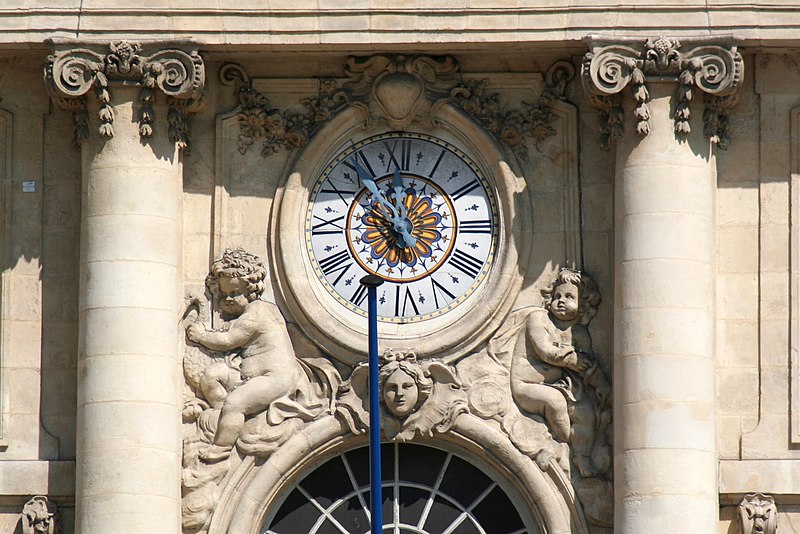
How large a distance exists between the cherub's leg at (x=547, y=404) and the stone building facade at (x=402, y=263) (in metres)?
0.04

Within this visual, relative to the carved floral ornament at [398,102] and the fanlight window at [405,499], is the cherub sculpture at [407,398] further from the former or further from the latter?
the carved floral ornament at [398,102]

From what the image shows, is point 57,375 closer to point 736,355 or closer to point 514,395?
point 514,395

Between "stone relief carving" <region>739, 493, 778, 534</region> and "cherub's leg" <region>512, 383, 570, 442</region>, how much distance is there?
1.98 meters

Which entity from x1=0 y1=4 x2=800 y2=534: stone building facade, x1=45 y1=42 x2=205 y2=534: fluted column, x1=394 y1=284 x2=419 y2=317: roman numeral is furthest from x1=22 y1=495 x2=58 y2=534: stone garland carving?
x1=394 y1=284 x2=419 y2=317: roman numeral

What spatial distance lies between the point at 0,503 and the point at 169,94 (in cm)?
457

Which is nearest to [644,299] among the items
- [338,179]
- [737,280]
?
[737,280]

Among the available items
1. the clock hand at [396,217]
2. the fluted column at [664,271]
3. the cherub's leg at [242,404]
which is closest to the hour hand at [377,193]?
the clock hand at [396,217]

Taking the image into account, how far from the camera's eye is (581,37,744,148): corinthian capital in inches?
1121

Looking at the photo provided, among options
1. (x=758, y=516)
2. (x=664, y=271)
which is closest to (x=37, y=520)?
(x=664, y=271)

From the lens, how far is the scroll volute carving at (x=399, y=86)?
2938 centimetres

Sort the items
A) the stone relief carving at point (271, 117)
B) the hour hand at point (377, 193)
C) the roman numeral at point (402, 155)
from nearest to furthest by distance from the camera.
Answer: the hour hand at point (377, 193)
the stone relief carving at point (271, 117)
the roman numeral at point (402, 155)

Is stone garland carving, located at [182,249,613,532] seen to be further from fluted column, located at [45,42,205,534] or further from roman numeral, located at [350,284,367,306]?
roman numeral, located at [350,284,367,306]

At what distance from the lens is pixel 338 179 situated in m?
29.6

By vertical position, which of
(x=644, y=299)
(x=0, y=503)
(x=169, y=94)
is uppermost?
(x=169, y=94)
